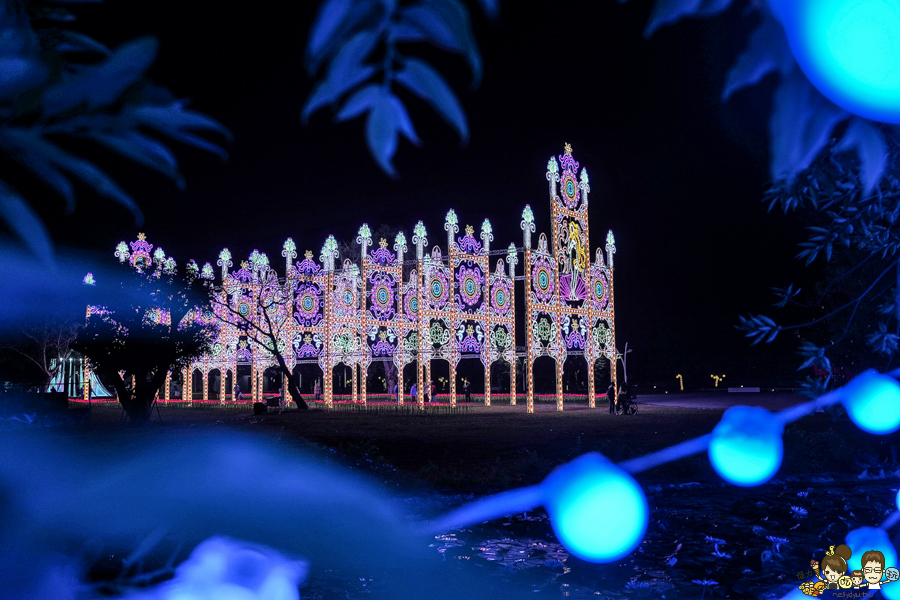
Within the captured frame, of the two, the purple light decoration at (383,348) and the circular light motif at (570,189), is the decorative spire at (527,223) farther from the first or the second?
the purple light decoration at (383,348)

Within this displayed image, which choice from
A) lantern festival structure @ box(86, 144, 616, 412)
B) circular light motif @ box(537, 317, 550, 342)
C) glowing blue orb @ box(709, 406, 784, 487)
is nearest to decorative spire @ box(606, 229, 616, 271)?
lantern festival structure @ box(86, 144, 616, 412)

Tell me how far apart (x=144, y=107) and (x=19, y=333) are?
24.5 meters

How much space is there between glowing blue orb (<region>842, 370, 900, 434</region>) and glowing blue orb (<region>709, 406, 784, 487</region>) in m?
5.97

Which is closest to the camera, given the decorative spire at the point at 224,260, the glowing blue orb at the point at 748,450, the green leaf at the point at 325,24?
the green leaf at the point at 325,24

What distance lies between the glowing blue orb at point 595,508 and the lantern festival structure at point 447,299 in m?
13.5

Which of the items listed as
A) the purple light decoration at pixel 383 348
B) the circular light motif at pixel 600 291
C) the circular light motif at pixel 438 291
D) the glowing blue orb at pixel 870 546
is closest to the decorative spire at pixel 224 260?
the purple light decoration at pixel 383 348

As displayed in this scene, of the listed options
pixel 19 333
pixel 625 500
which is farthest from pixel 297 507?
pixel 19 333

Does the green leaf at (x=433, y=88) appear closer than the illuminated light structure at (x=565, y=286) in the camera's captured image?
Yes

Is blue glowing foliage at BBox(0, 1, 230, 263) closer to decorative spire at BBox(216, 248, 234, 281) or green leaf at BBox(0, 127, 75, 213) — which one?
green leaf at BBox(0, 127, 75, 213)

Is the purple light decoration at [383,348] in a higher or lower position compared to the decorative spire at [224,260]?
lower

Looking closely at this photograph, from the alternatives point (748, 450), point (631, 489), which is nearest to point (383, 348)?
point (748, 450)

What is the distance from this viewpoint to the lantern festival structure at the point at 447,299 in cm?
2527

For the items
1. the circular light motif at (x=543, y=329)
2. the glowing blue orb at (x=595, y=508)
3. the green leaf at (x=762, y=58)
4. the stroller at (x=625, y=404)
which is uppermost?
the circular light motif at (x=543, y=329)

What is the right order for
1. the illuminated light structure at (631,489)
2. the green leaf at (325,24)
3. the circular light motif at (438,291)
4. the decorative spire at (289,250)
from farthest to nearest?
the decorative spire at (289,250), the circular light motif at (438,291), the illuminated light structure at (631,489), the green leaf at (325,24)
